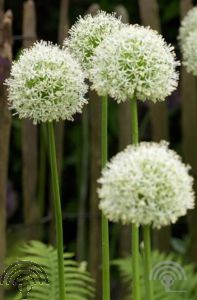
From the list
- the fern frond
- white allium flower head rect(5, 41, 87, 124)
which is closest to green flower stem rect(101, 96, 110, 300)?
white allium flower head rect(5, 41, 87, 124)

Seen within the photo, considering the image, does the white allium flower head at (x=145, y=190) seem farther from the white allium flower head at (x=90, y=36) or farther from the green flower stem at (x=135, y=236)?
the white allium flower head at (x=90, y=36)

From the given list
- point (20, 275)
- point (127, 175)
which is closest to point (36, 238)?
point (20, 275)

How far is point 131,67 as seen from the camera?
1524mm

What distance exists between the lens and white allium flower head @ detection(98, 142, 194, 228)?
4.18ft

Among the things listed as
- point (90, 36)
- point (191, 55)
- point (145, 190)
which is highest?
point (191, 55)

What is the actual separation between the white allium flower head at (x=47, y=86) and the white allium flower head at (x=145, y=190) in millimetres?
297

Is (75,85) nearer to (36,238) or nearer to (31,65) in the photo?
(31,65)

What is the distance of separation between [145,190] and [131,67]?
318mm

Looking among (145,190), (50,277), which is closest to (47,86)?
(145,190)

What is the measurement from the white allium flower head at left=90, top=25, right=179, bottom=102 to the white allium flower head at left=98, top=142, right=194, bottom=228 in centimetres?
21

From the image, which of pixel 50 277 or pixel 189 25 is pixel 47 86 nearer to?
pixel 50 277

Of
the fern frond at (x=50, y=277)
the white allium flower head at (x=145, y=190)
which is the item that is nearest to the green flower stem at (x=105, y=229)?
the white allium flower head at (x=145, y=190)

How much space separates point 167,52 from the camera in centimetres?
159

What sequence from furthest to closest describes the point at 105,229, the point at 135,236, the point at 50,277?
the point at 50,277
the point at 105,229
the point at 135,236
